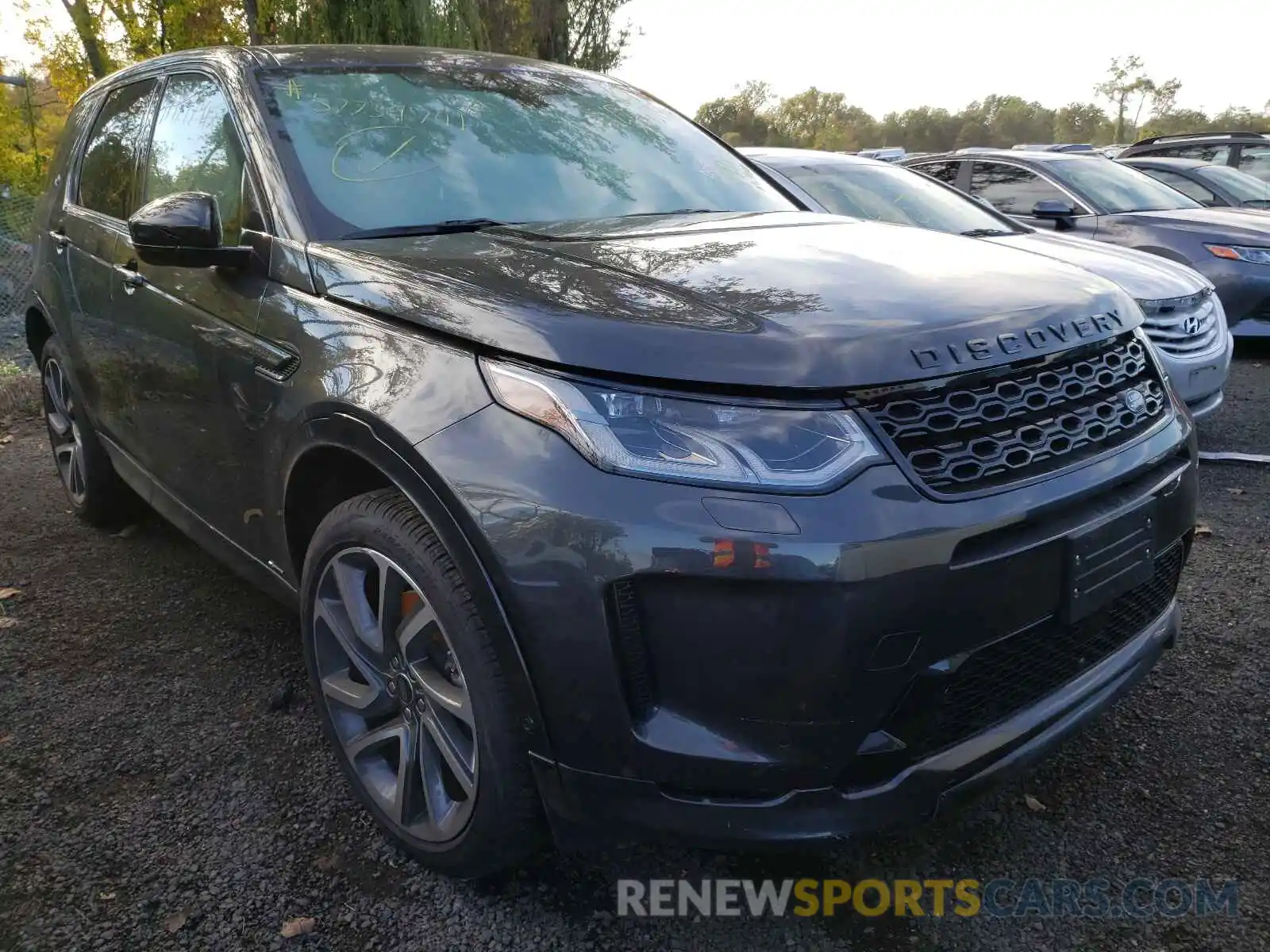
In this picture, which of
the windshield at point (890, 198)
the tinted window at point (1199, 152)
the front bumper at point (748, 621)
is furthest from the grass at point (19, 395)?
the tinted window at point (1199, 152)

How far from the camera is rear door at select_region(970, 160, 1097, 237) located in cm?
701

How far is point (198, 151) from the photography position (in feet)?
9.21

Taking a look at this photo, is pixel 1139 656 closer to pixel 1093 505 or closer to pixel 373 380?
pixel 1093 505

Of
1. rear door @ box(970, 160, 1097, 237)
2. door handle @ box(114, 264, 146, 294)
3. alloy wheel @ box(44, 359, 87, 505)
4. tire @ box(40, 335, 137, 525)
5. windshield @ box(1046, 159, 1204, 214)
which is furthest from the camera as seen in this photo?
windshield @ box(1046, 159, 1204, 214)

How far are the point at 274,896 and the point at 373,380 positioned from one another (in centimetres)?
113

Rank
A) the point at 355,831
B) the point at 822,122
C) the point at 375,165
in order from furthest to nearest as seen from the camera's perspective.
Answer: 1. the point at 822,122
2. the point at 375,165
3. the point at 355,831

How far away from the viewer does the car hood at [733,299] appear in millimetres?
1643

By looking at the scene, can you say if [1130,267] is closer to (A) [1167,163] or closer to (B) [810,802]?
(B) [810,802]

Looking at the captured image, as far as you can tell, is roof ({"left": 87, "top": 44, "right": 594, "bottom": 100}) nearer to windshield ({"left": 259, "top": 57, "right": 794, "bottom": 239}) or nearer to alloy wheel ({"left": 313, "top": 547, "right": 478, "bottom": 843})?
windshield ({"left": 259, "top": 57, "right": 794, "bottom": 239})

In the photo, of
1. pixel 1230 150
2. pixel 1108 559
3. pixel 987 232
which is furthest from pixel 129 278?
pixel 1230 150

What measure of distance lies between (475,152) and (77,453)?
252 cm

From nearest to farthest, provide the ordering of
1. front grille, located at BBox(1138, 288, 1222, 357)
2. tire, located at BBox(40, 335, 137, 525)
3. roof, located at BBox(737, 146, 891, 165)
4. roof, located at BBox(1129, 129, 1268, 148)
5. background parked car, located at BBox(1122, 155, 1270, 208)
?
tire, located at BBox(40, 335, 137, 525), front grille, located at BBox(1138, 288, 1222, 357), roof, located at BBox(737, 146, 891, 165), background parked car, located at BBox(1122, 155, 1270, 208), roof, located at BBox(1129, 129, 1268, 148)

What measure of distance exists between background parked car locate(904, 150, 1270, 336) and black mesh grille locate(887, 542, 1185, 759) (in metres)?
5.38

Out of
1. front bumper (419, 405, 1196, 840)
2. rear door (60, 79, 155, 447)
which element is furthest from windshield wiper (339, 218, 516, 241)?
rear door (60, 79, 155, 447)
